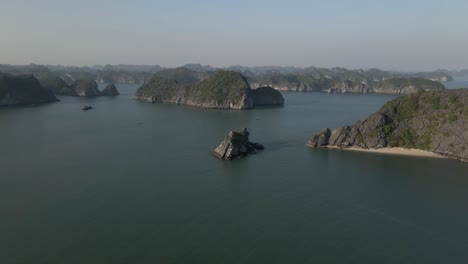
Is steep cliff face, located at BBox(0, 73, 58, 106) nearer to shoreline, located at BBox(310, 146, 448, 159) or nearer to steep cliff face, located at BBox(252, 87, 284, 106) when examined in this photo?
steep cliff face, located at BBox(252, 87, 284, 106)

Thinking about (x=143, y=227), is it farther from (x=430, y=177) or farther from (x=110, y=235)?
(x=430, y=177)

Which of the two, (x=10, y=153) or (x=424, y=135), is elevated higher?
(x=424, y=135)

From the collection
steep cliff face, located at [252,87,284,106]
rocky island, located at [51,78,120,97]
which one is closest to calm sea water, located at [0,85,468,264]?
steep cliff face, located at [252,87,284,106]

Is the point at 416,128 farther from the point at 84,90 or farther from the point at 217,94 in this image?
the point at 84,90

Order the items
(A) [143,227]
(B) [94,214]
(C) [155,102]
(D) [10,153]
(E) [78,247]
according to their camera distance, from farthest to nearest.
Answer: (C) [155,102] < (D) [10,153] < (B) [94,214] < (A) [143,227] < (E) [78,247]

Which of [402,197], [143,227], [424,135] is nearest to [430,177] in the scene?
[402,197]

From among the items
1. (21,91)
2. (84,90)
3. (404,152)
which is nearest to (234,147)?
(404,152)
